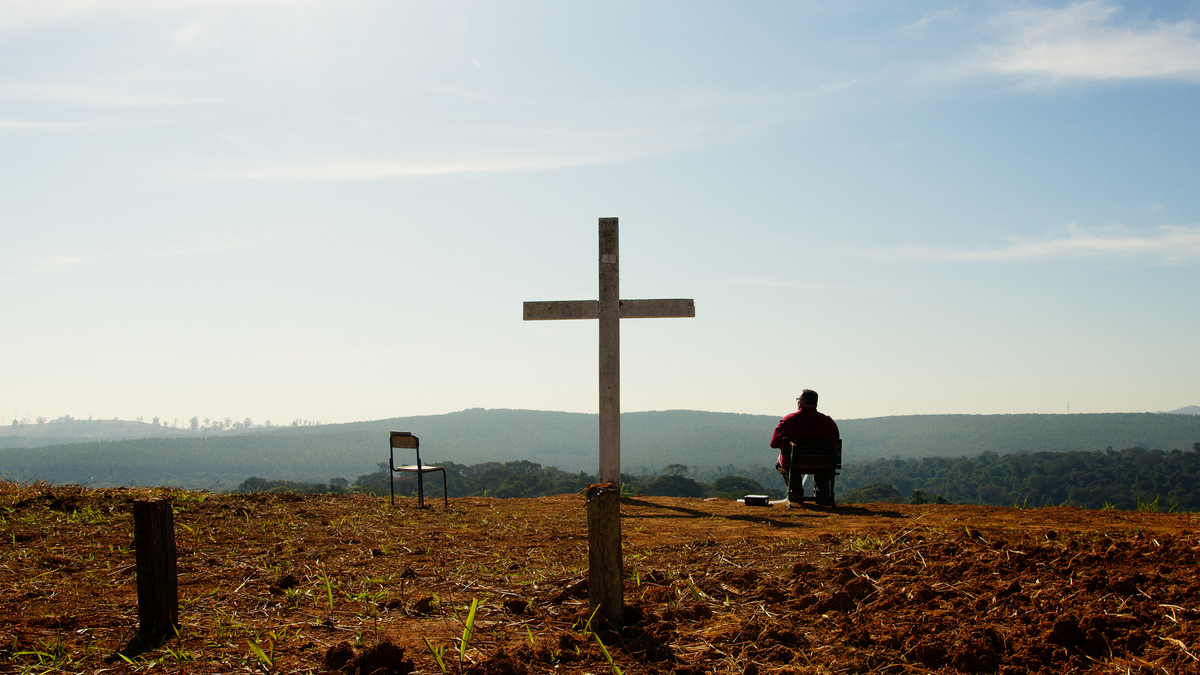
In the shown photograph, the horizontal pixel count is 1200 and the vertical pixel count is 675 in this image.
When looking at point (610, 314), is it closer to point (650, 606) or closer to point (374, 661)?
point (650, 606)

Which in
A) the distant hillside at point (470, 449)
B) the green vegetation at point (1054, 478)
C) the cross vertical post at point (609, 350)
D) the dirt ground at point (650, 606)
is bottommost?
the distant hillside at point (470, 449)

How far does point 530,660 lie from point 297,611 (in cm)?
162

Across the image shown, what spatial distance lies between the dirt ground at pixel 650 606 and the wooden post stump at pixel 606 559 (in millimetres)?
106

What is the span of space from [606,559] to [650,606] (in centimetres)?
53

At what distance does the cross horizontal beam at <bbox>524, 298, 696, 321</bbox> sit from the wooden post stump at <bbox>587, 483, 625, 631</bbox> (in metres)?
5.79

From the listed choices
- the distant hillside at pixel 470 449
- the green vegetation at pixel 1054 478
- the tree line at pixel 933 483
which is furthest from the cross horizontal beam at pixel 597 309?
the distant hillside at pixel 470 449

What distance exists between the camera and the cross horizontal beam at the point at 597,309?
349 inches

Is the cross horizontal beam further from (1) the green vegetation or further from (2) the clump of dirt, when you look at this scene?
(1) the green vegetation

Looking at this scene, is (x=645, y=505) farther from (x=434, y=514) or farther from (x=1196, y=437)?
(x=1196, y=437)

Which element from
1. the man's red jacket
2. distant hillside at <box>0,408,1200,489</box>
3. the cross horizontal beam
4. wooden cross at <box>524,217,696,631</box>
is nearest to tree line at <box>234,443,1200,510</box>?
the man's red jacket

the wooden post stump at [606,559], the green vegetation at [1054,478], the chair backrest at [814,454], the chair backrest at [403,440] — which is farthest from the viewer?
the green vegetation at [1054,478]

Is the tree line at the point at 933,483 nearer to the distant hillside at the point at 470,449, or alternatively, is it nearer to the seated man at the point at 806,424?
the seated man at the point at 806,424

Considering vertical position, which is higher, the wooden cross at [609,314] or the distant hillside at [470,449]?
the wooden cross at [609,314]

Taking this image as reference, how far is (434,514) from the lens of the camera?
8180 mm
